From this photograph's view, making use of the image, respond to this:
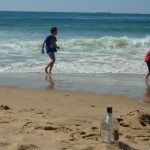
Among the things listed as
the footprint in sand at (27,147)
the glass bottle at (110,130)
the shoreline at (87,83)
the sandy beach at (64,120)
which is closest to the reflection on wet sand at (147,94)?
A: the shoreline at (87,83)

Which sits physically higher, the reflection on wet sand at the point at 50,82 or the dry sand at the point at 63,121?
the reflection on wet sand at the point at 50,82

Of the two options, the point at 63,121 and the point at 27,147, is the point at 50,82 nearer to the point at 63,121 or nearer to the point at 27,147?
the point at 63,121

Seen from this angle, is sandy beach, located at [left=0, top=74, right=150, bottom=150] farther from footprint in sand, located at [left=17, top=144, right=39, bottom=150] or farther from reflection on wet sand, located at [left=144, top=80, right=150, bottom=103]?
reflection on wet sand, located at [left=144, top=80, right=150, bottom=103]

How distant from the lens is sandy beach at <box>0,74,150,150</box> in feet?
16.1

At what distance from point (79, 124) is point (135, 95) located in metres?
3.30

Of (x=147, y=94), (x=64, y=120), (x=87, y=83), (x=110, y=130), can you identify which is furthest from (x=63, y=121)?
(x=87, y=83)

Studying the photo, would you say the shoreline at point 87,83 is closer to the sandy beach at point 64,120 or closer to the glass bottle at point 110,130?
→ the sandy beach at point 64,120

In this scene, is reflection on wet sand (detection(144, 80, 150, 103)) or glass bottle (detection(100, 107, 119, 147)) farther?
reflection on wet sand (detection(144, 80, 150, 103))

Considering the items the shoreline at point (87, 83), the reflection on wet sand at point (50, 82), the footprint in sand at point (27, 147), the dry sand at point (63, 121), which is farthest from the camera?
the reflection on wet sand at point (50, 82)

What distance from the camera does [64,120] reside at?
19.6 ft

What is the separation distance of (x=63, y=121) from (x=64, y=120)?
5cm

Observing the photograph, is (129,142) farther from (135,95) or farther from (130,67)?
(130,67)

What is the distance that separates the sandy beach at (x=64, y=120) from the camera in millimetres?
4914

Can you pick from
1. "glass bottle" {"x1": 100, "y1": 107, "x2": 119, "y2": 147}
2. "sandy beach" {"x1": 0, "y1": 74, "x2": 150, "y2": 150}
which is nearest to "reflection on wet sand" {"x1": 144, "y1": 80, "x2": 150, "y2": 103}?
"sandy beach" {"x1": 0, "y1": 74, "x2": 150, "y2": 150}
